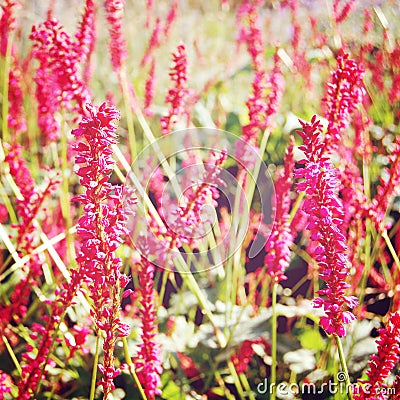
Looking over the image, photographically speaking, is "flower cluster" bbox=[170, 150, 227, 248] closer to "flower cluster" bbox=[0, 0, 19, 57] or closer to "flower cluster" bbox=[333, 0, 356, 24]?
"flower cluster" bbox=[0, 0, 19, 57]

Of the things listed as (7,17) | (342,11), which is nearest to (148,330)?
(7,17)

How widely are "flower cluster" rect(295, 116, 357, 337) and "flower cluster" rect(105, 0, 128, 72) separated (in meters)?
0.72

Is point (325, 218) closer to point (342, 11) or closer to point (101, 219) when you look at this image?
point (101, 219)

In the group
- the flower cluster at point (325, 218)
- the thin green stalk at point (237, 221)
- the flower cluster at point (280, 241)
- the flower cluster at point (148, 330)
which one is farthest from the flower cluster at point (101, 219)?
the thin green stalk at point (237, 221)

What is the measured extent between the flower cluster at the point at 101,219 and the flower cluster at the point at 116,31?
0.63m

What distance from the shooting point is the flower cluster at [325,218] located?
687 millimetres

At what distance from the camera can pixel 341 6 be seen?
2086mm

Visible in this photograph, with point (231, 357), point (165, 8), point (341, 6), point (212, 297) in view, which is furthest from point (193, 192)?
point (165, 8)

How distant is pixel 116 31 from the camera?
135 centimetres

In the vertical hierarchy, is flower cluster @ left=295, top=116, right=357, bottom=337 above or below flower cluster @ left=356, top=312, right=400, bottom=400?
above

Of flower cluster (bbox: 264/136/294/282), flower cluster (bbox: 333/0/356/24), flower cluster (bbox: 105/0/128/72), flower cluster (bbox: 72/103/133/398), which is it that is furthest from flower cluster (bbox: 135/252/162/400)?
flower cluster (bbox: 333/0/356/24)

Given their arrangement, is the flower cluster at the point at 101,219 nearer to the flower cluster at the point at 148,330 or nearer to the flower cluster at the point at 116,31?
the flower cluster at the point at 148,330

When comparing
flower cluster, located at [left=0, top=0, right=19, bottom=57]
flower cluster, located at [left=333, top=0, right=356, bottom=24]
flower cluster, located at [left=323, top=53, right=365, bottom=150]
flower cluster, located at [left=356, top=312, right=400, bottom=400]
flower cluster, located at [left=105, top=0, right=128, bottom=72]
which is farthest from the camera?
flower cluster, located at [left=333, top=0, right=356, bottom=24]

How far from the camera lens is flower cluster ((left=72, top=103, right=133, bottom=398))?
2.16 ft
